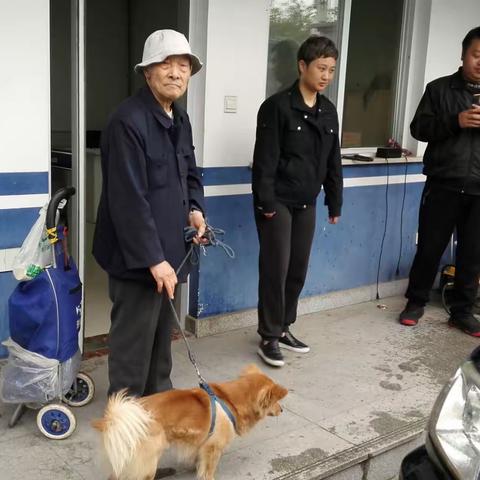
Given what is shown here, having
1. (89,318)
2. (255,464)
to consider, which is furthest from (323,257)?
(255,464)

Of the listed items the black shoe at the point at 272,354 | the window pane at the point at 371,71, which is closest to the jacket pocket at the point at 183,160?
the black shoe at the point at 272,354

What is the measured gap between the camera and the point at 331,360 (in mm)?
4273

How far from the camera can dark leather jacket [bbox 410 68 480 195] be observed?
4.58 m

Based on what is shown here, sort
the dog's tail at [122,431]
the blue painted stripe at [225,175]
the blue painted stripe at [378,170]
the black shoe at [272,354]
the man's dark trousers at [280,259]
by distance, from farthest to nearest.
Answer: the blue painted stripe at [378,170]
the blue painted stripe at [225,175]
the black shoe at [272,354]
the man's dark trousers at [280,259]
the dog's tail at [122,431]

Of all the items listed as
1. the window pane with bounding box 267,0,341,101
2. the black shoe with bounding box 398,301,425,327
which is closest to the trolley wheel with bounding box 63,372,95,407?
the window pane with bounding box 267,0,341,101

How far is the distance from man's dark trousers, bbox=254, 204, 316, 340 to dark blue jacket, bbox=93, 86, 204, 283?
102cm

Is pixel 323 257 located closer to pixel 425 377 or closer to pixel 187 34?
pixel 425 377

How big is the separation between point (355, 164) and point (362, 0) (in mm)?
1430

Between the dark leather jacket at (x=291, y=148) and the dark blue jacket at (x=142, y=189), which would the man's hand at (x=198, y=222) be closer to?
the dark blue jacket at (x=142, y=189)

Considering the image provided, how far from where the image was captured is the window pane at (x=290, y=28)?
15.5 ft

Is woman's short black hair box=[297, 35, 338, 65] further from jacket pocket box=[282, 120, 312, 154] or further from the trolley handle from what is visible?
the trolley handle

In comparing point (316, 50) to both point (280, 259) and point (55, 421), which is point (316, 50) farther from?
point (55, 421)

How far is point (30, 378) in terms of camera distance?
2.94 m

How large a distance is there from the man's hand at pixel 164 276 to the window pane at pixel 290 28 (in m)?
2.46
